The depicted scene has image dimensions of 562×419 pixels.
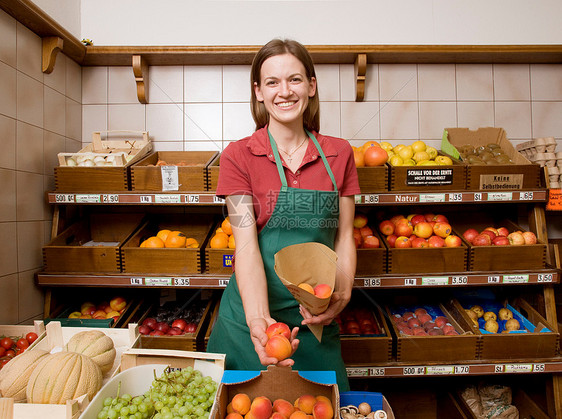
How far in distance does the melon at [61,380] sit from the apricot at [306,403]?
24.9 inches

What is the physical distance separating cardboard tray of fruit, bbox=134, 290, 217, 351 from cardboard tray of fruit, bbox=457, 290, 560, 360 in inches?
66.2

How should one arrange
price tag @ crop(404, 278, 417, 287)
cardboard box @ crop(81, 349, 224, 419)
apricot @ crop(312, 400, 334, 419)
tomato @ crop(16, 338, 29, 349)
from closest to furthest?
apricot @ crop(312, 400, 334, 419) → cardboard box @ crop(81, 349, 224, 419) → tomato @ crop(16, 338, 29, 349) → price tag @ crop(404, 278, 417, 287)

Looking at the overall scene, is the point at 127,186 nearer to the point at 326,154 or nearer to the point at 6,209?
the point at 6,209

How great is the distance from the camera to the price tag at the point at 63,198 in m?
2.39

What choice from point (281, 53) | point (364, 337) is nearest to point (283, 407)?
point (281, 53)

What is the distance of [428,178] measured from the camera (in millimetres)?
2414

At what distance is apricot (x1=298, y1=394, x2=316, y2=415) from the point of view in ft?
3.34

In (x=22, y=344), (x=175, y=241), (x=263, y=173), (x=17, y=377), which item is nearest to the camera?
(x=17, y=377)

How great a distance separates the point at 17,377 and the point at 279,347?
0.85 m

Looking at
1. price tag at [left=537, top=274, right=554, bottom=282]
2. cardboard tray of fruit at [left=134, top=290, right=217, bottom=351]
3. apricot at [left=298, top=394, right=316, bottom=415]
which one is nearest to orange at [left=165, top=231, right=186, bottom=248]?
cardboard tray of fruit at [left=134, top=290, right=217, bottom=351]

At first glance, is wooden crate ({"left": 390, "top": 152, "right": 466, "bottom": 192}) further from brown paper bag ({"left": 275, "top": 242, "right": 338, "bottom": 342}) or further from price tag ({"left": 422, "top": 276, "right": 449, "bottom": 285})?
brown paper bag ({"left": 275, "top": 242, "right": 338, "bottom": 342})

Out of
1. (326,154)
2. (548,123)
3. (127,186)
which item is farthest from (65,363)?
(548,123)

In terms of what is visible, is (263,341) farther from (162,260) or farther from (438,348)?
(438,348)

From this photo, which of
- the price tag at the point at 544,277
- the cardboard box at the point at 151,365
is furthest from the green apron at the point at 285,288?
the price tag at the point at 544,277
